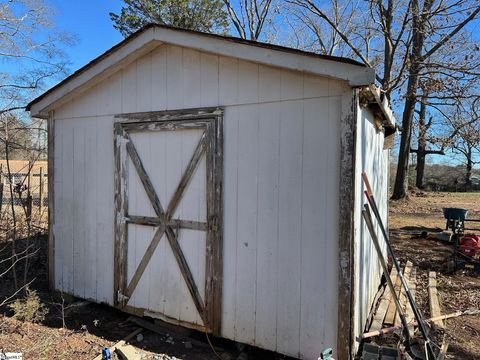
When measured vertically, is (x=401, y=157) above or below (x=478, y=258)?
above

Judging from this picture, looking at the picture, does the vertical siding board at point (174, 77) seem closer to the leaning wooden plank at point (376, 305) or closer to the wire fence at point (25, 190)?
the wire fence at point (25, 190)

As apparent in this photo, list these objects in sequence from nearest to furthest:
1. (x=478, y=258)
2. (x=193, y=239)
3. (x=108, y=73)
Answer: (x=193, y=239) < (x=108, y=73) < (x=478, y=258)

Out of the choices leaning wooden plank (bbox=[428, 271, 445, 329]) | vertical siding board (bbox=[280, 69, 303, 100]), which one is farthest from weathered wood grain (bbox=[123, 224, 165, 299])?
leaning wooden plank (bbox=[428, 271, 445, 329])

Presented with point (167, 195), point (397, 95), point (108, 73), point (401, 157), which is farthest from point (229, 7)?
point (167, 195)

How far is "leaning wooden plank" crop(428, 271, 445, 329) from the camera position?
455 cm

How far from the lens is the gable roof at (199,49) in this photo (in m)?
3.13

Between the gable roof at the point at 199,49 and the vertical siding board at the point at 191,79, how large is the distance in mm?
183

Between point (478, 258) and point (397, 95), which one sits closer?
point (478, 258)

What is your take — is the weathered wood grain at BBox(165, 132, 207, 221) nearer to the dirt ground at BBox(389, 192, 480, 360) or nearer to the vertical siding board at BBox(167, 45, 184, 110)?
the vertical siding board at BBox(167, 45, 184, 110)

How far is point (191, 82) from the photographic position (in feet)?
13.3

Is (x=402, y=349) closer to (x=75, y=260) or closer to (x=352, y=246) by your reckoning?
(x=352, y=246)

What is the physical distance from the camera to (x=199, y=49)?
3.85 m

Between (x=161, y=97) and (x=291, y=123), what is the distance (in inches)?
66.4

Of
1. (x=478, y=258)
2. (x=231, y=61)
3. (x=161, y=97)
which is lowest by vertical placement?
(x=478, y=258)
